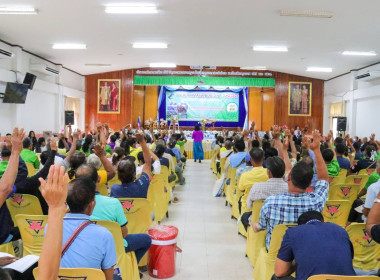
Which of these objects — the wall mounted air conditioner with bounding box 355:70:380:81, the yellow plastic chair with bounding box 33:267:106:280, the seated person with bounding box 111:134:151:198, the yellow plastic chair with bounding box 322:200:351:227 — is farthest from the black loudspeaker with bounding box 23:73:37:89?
the wall mounted air conditioner with bounding box 355:70:380:81

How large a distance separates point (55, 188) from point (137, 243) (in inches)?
72.6

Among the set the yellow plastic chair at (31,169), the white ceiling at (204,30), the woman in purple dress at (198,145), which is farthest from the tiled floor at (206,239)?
the woman in purple dress at (198,145)

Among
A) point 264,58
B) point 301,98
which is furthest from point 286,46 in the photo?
point 301,98

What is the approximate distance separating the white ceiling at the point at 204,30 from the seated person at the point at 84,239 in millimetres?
6173

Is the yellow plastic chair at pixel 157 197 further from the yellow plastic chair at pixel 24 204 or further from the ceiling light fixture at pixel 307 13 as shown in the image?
the ceiling light fixture at pixel 307 13

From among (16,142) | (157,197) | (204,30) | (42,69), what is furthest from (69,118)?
(16,142)

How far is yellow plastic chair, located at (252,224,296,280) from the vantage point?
255cm

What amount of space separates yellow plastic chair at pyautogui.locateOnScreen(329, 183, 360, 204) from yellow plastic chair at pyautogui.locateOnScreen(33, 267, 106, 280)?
329 cm

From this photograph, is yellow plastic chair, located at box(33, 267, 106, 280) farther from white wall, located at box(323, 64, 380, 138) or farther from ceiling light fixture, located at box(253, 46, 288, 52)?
white wall, located at box(323, 64, 380, 138)

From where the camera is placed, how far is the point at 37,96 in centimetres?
1247

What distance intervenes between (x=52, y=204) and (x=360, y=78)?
46.1ft

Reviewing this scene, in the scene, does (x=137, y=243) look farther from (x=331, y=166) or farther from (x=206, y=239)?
(x=331, y=166)

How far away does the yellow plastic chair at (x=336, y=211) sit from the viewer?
3.34m

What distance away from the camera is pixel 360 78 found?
13133mm
